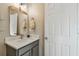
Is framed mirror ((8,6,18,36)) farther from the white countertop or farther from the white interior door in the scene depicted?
the white interior door

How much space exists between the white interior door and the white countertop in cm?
21

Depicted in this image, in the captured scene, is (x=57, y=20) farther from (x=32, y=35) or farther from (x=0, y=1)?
(x=0, y=1)

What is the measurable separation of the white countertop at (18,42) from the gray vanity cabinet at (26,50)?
39 mm

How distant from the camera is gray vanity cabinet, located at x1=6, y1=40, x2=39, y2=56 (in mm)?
1803

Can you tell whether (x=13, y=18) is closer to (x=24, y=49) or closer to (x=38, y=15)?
(x=38, y=15)

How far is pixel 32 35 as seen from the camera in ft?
6.26

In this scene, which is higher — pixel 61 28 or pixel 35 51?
pixel 61 28

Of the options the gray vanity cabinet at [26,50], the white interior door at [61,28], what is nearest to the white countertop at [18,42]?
the gray vanity cabinet at [26,50]

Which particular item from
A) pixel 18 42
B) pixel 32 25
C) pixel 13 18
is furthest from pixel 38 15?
pixel 18 42

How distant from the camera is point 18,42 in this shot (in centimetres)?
187

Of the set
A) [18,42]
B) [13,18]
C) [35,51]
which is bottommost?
Answer: [35,51]

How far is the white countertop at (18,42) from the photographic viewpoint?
1.81 meters

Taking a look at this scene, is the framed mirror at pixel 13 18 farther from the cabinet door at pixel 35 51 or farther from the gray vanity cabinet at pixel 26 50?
the cabinet door at pixel 35 51

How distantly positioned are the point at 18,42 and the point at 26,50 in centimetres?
15
